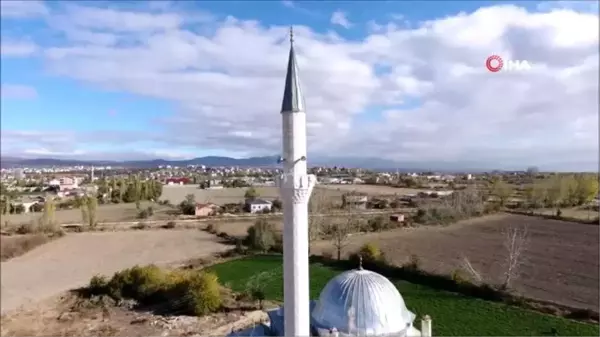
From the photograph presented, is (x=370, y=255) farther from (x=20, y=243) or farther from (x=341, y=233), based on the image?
(x=20, y=243)

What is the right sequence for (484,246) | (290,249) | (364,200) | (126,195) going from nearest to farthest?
(290,249) → (126,195) → (484,246) → (364,200)

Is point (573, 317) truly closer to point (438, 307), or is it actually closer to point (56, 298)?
point (438, 307)

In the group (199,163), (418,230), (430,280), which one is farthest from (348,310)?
(418,230)

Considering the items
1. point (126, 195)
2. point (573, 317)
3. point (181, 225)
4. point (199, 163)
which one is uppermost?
point (199, 163)

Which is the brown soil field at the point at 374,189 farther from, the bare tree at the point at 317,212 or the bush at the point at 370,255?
the bush at the point at 370,255

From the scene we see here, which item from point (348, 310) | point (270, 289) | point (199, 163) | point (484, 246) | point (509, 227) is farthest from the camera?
point (509, 227)

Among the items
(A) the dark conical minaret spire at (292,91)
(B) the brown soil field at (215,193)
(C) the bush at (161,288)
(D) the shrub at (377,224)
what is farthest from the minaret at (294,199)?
(D) the shrub at (377,224)

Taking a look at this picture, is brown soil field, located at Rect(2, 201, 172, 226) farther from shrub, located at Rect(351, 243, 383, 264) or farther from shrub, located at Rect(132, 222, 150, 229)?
shrub, located at Rect(351, 243, 383, 264)
